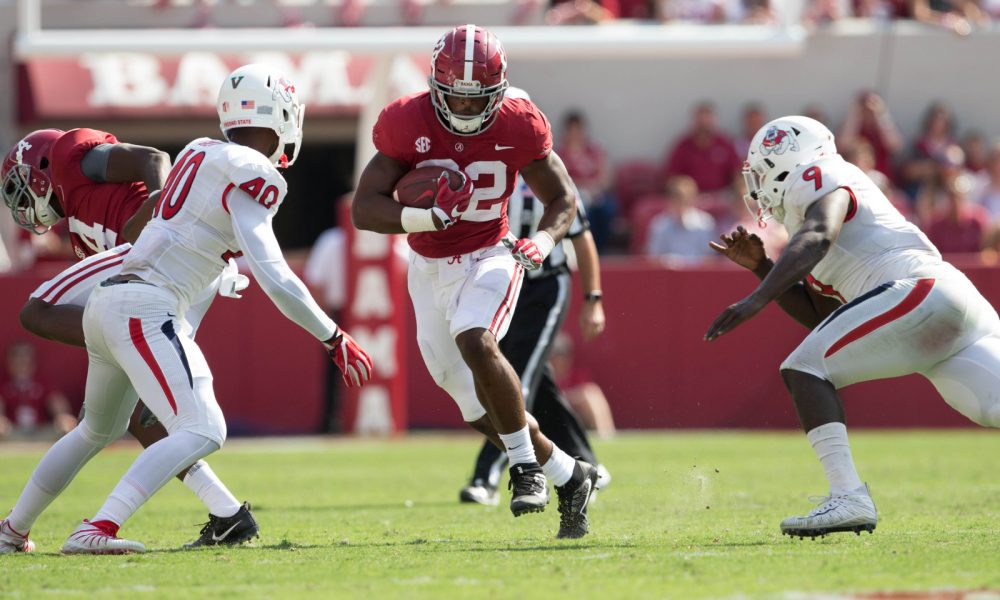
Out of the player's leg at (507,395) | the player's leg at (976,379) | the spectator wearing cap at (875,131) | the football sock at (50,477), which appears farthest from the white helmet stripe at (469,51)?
the spectator wearing cap at (875,131)

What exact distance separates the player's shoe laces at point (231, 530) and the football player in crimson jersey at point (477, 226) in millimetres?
1003

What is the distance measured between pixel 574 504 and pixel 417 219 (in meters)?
1.25

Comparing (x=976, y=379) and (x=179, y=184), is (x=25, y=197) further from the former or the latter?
(x=976, y=379)

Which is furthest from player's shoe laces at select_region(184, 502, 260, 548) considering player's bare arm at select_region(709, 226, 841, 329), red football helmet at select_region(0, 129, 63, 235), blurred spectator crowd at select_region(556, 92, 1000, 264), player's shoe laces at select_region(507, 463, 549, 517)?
blurred spectator crowd at select_region(556, 92, 1000, 264)

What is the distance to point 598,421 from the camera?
41.2 ft

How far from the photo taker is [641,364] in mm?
12883

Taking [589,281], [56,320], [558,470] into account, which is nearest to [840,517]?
[558,470]

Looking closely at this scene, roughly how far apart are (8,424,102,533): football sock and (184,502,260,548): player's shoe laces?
52cm

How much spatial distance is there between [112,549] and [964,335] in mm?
3194

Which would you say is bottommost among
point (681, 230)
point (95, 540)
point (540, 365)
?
point (681, 230)

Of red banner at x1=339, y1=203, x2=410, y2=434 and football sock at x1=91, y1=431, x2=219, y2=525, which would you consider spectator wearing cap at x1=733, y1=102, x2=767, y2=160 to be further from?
football sock at x1=91, y1=431, x2=219, y2=525

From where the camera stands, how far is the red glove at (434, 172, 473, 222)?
17.8 feet

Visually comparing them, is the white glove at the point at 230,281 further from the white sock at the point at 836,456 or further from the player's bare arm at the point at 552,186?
the white sock at the point at 836,456

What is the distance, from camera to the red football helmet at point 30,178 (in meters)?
5.89
